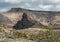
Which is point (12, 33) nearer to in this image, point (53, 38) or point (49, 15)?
point (53, 38)

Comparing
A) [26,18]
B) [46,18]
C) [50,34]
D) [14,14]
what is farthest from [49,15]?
[50,34]

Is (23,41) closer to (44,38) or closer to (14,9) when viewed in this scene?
(44,38)

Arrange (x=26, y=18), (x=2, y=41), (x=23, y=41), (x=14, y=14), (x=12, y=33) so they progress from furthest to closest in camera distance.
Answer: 1. (x=14, y=14)
2. (x=26, y=18)
3. (x=12, y=33)
4. (x=23, y=41)
5. (x=2, y=41)

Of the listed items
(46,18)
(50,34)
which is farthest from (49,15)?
(50,34)

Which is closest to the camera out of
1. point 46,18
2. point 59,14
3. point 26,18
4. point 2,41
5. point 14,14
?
point 2,41

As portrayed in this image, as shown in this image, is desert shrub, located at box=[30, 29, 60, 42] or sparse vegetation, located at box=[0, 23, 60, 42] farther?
desert shrub, located at box=[30, 29, 60, 42]

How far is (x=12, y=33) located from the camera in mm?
6137

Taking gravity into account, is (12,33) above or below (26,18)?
above

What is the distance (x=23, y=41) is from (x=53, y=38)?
1.00 meters

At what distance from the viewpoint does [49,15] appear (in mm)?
105625

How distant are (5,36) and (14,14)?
10147cm

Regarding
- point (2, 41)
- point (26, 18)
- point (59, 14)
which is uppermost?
point (2, 41)

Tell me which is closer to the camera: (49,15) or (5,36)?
(5,36)

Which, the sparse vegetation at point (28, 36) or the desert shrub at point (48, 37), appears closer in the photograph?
the sparse vegetation at point (28, 36)
